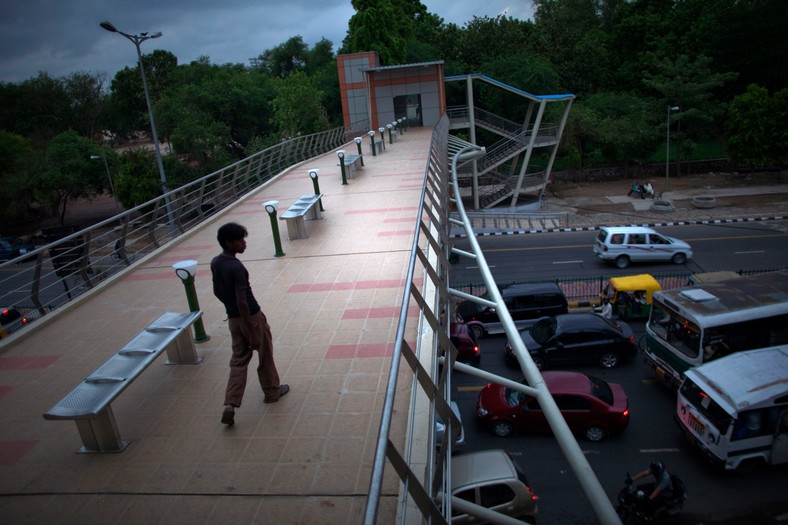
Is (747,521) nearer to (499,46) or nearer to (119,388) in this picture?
(119,388)

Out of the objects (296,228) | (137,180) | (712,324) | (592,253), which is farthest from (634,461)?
(137,180)

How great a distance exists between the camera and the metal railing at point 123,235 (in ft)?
21.3

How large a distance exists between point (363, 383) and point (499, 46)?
41347 mm

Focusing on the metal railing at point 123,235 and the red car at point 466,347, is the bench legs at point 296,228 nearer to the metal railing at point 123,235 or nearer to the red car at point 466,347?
the metal railing at point 123,235

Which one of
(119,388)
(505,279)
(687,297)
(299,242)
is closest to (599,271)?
(505,279)

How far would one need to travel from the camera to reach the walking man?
3.69 metres

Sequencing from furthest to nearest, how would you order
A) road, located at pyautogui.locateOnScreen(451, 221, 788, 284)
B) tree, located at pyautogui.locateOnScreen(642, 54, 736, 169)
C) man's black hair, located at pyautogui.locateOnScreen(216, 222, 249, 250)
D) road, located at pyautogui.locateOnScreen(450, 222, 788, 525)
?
tree, located at pyautogui.locateOnScreen(642, 54, 736, 169)
road, located at pyautogui.locateOnScreen(451, 221, 788, 284)
road, located at pyautogui.locateOnScreen(450, 222, 788, 525)
man's black hair, located at pyautogui.locateOnScreen(216, 222, 249, 250)

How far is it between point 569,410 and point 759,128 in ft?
100

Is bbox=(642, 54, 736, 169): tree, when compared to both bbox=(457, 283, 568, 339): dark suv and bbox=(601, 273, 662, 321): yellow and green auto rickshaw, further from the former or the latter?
bbox=(457, 283, 568, 339): dark suv

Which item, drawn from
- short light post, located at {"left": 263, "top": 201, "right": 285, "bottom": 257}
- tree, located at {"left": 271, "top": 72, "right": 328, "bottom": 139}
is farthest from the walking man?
tree, located at {"left": 271, "top": 72, "right": 328, "bottom": 139}

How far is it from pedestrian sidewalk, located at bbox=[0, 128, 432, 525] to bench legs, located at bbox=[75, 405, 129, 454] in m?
0.09

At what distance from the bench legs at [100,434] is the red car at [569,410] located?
7.03m

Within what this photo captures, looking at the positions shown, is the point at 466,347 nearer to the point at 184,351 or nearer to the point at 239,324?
the point at 184,351

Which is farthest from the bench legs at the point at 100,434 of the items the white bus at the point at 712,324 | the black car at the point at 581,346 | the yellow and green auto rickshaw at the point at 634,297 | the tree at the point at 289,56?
the tree at the point at 289,56
